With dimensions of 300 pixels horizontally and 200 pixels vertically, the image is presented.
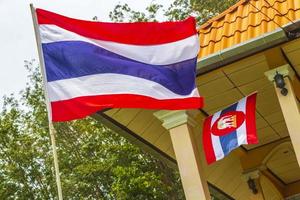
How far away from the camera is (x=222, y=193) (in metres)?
11.1

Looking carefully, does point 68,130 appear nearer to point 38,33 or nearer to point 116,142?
point 116,142

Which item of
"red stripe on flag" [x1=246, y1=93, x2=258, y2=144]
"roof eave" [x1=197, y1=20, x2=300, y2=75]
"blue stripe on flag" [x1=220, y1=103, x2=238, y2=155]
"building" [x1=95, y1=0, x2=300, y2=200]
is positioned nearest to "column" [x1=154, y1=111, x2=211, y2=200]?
"building" [x1=95, y1=0, x2=300, y2=200]

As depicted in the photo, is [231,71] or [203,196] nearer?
[203,196]

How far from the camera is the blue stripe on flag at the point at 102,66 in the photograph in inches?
223

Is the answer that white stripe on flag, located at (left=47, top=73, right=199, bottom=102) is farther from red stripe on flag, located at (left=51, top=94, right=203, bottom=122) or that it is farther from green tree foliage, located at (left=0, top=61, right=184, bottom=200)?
green tree foliage, located at (left=0, top=61, right=184, bottom=200)

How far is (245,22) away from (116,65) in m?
1.98

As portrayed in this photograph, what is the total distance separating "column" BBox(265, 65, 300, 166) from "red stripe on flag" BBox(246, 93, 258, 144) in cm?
36

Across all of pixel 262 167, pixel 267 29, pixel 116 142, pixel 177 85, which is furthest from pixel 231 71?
pixel 116 142

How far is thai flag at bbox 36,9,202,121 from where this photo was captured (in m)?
5.59

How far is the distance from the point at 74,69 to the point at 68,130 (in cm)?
1963

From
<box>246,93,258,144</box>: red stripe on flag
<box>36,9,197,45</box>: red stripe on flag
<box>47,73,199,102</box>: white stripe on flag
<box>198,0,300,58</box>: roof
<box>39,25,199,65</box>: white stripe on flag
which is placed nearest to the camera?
<box>47,73,199,102</box>: white stripe on flag

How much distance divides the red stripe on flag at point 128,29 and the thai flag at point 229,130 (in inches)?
44.8

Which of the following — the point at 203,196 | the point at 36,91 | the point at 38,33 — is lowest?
the point at 203,196

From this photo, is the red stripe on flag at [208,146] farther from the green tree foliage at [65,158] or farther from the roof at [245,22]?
→ the green tree foliage at [65,158]
